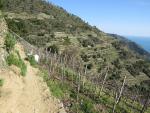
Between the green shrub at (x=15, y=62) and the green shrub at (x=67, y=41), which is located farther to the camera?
the green shrub at (x=67, y=41)

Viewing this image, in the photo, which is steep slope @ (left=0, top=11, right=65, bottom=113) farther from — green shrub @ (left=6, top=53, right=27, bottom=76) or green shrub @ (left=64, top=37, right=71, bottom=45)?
green shrub @ (left=64, top=37, right=71, bottom=45)

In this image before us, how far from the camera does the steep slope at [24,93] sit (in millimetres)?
14289

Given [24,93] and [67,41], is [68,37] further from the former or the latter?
[24,93]

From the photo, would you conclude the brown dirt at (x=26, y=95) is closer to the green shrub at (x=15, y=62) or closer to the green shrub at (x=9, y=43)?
the green shrub at (x=15, y=62)

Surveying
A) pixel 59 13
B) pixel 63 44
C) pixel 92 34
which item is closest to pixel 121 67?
pixel 63 44

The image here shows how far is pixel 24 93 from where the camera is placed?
15.8 m

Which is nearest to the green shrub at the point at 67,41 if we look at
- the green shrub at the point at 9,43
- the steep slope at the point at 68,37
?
the steep slope at the point at 68,37

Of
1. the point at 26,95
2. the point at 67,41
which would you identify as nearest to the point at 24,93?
the point at 26,95

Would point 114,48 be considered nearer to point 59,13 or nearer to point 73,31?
point 73,31

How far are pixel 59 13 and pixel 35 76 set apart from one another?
410 feet

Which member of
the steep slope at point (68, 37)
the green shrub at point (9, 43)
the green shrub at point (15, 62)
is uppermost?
the green shrub at point (9, 43)

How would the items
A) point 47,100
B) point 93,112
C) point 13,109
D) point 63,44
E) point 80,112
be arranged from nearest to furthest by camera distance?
point 13,109
point 47,100
point 80,112
point 93,112
point 63,44

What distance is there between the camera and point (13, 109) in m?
14.2

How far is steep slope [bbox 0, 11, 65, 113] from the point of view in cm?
1429
